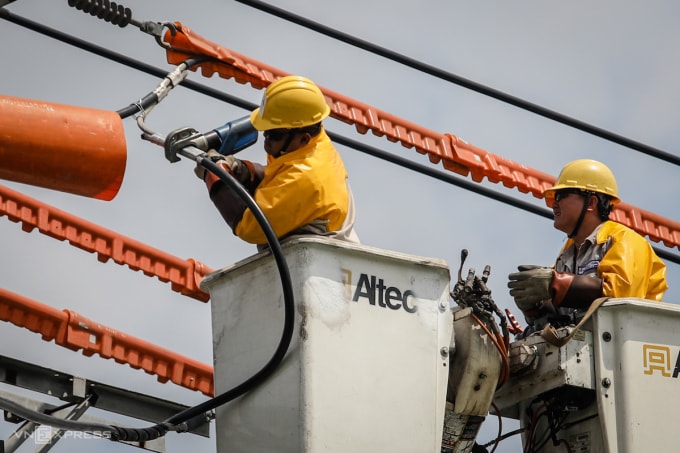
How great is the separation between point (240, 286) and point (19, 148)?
1.20 m

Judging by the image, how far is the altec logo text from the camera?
6.83 m

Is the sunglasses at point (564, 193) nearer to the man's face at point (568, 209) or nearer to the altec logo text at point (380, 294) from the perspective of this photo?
the man's face at point (568, 209)

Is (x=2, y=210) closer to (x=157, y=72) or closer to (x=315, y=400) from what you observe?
(x=157, y=72)

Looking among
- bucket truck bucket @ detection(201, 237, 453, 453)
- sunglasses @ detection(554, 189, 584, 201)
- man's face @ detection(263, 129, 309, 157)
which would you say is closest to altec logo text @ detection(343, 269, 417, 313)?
bucket truck bucket @ detection(201, 237, 453, 453)

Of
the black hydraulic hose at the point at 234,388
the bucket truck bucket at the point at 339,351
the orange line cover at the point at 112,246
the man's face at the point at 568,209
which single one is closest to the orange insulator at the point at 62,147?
the black hydraulic hose at the point at 234,388

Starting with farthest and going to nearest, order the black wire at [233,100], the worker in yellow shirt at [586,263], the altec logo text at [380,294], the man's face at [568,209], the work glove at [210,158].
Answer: the black wire at [233,100] < the man's face at [568,209] < the worker in yellow shirt at [586,263] < the work glove at [210,158] < the altec logo text at [380,294]

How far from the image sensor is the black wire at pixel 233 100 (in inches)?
385

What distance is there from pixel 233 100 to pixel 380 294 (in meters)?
3.82

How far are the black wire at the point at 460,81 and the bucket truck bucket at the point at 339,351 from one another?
4062 mm

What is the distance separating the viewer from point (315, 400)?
6.58 m

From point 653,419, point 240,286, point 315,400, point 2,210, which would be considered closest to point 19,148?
point 240,286

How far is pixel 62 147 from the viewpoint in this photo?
265 inches

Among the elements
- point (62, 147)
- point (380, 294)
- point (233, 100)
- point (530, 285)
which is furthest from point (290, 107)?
point (233, 100)

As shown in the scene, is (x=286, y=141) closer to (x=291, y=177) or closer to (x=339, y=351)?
(x=291, y=177)
